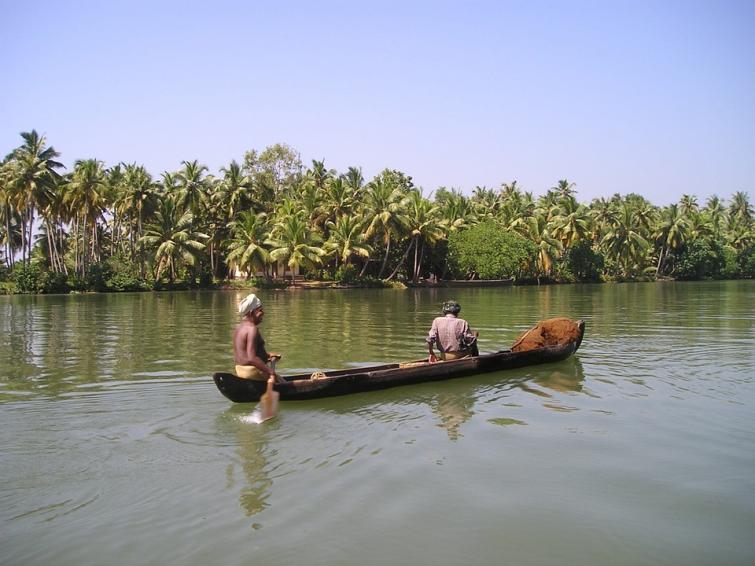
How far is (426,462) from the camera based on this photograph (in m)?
7.63

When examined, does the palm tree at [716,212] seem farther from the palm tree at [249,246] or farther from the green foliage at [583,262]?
the palm tree at [249,246]

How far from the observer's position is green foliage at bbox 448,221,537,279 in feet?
209

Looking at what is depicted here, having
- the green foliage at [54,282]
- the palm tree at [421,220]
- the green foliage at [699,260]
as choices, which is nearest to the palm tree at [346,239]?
the palm tree at [421,220]

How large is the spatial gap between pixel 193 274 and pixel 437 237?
75.7ft

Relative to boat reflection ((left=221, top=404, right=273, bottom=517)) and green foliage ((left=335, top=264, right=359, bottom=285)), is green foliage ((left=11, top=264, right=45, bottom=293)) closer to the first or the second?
green foliage ((left=335, top=264, right=359, bottom=285))

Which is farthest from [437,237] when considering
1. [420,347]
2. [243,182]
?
[420,347]

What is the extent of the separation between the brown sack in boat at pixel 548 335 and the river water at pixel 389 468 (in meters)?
0.73

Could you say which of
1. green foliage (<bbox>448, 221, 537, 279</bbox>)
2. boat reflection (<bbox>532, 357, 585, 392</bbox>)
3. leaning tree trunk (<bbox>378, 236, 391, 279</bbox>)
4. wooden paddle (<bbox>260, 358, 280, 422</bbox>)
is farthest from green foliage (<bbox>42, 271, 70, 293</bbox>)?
wooden paddle (<bbox>260, 358, 280, 422</bbox>)

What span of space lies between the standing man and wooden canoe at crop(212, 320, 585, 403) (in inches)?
7.6

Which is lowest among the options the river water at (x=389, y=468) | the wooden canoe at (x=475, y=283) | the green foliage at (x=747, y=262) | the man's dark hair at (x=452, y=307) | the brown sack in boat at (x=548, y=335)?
the river water at (x=389, y=468)

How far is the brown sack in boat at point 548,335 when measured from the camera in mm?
14961

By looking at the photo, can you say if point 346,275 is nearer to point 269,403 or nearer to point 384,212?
Answer: point 384,212

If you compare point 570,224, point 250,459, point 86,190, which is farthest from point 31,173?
point 570,224

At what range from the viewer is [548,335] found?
598 inches
